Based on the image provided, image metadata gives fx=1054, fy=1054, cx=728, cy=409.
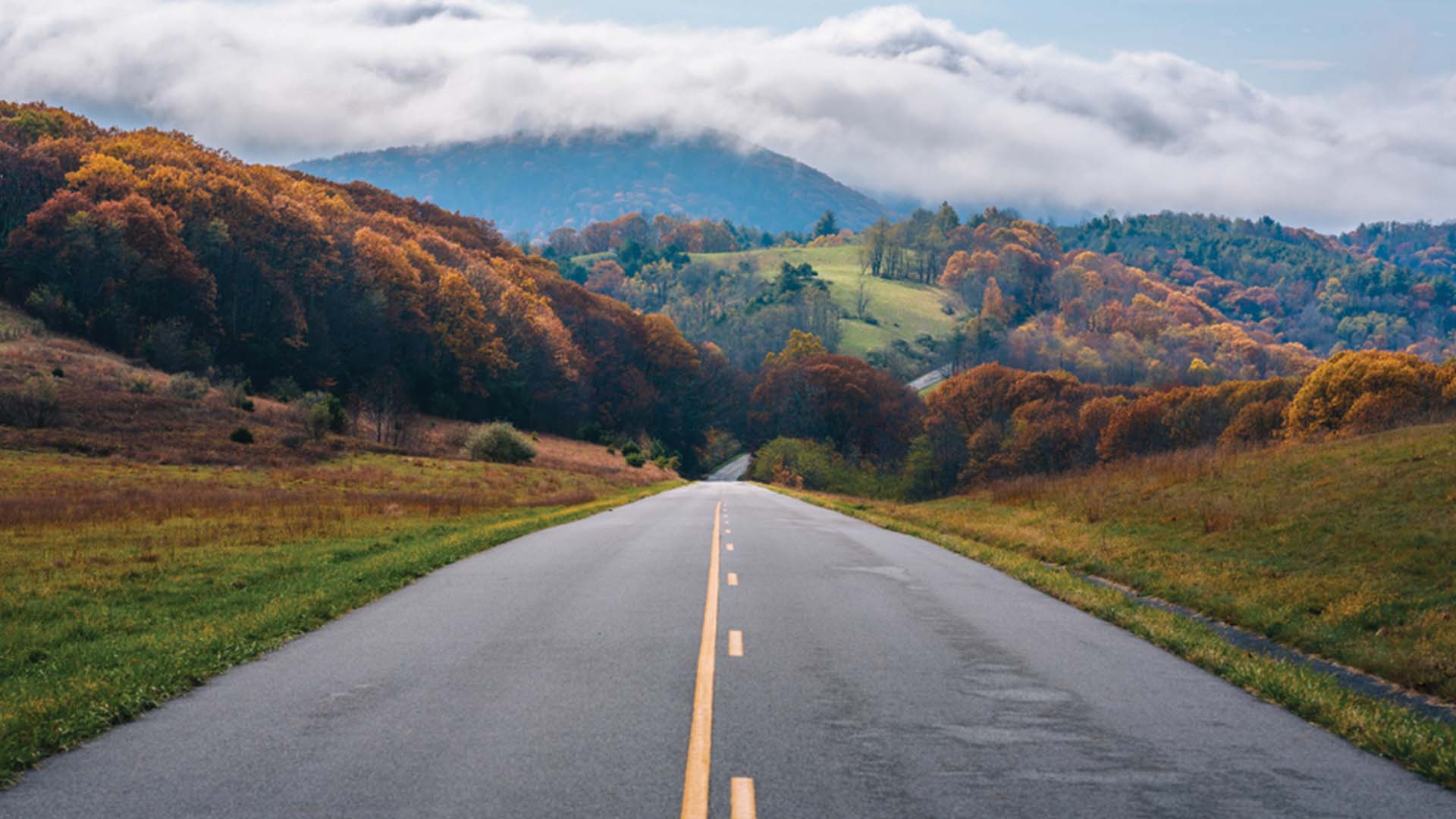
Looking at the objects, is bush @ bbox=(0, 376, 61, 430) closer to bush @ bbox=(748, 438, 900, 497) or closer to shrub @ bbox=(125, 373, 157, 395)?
shrub @ bbox=(125, 373, 157, 395)

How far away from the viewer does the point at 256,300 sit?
269 feet

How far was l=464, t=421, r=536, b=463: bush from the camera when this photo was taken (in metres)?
63.9

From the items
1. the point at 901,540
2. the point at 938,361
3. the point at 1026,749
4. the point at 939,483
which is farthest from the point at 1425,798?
the point at 938,361

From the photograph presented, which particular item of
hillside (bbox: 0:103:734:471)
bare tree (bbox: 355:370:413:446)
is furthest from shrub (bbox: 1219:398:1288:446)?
hillside (bbox: 0:103:734:471)

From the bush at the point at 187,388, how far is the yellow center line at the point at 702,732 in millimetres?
53882

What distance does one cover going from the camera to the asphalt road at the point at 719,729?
243 inches

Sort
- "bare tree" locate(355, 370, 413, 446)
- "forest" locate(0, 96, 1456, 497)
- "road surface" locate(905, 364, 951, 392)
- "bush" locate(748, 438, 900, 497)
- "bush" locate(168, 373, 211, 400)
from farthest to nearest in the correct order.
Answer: "road surface" locate(905, 364, 951, 392) → "bush" locate(748, 438, 900, 497) → "forest" locate(0, 96, 1456, 497) → "bare tree" locate(355, 370, 413, 446) → "bush" locate(168, 373, 211, 400)

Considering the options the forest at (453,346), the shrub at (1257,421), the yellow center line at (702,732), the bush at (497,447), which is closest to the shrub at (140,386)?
the forest at (453,346)

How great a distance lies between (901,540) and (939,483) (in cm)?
6642

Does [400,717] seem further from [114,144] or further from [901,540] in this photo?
[114,144]

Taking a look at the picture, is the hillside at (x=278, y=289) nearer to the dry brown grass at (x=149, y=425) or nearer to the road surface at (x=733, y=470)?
the dry brown grass at (x=149, y=425)

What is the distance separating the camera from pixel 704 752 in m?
7.08

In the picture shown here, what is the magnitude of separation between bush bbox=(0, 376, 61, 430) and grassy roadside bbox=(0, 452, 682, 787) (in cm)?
839

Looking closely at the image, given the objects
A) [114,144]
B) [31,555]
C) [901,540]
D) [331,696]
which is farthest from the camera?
[114,144]
